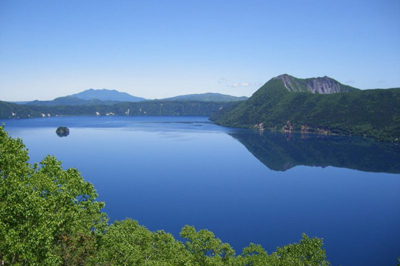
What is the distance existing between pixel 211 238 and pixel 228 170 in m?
88.7

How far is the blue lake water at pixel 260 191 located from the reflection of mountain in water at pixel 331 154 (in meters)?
0.57

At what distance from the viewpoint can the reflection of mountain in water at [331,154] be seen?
132125 millimetres

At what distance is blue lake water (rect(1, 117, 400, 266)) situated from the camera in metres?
61.2

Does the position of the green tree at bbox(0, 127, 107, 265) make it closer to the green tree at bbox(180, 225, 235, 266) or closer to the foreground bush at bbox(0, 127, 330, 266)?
the foreground bush at bbox(0, 127, 330, 266)

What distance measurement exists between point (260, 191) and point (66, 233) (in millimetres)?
78114

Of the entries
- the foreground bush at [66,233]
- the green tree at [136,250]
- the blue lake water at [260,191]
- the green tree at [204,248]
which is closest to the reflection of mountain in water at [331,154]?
the blue lake water at [260,191]

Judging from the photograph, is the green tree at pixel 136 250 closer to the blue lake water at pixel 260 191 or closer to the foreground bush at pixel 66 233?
the foreground bush at pixel 66 233

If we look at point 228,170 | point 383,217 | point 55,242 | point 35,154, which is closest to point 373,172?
point 383,217

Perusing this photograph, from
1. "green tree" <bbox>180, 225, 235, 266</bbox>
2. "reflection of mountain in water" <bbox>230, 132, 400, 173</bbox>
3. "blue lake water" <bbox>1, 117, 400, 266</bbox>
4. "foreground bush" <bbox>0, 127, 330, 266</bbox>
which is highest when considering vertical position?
"foreground bush" <bbox>0, 127, 330, 266</bbox>

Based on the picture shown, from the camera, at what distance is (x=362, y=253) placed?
53906mm

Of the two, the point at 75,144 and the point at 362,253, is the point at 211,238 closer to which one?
the point at 362,253

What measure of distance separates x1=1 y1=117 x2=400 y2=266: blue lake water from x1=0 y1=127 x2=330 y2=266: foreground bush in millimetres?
27792

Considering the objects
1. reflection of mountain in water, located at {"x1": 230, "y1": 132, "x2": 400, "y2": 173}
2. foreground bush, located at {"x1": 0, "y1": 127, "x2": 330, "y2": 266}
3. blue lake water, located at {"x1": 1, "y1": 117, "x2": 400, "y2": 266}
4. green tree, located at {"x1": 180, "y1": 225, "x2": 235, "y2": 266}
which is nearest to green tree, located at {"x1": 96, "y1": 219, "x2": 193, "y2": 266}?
foreground bush, located at {"x1": 0, "y1": 127, "x2": 330, "y2": 266}

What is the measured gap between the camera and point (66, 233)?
23.3 metres
